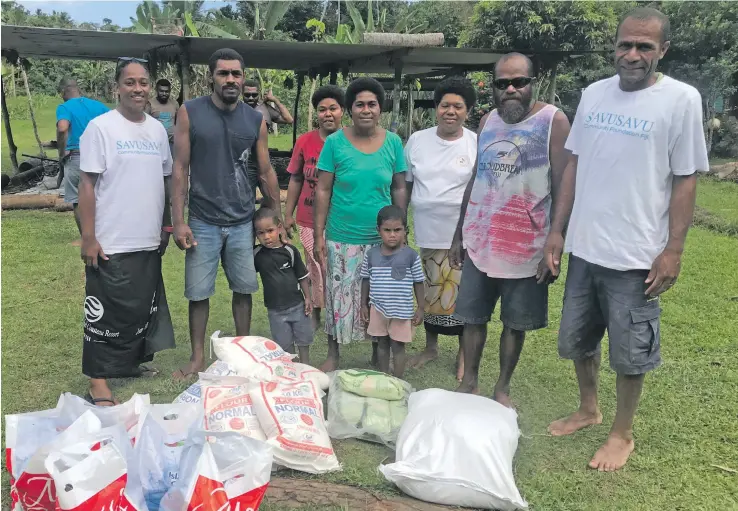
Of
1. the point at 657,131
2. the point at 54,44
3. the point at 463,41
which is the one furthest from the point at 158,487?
the point at 463,41

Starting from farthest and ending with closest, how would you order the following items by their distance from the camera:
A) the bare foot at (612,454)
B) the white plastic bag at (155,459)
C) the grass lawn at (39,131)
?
the grass lawn at (39,131) → the bare foot at (612,454) → the white plastic bag at (155,459)

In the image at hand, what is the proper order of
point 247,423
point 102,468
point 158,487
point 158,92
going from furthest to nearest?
point 158,92
point 247,423
point 158,487
point 102,468

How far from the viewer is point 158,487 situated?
7.34 ft

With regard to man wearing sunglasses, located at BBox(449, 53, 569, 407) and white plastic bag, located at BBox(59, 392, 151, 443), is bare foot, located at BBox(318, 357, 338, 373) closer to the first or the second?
man wearing sunglasses, located at BBox(449, 53, 569, 407)

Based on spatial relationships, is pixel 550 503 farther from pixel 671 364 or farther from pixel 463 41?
pixel 463 41

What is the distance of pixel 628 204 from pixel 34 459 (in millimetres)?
2488

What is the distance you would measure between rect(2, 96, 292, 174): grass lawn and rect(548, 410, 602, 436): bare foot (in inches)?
537

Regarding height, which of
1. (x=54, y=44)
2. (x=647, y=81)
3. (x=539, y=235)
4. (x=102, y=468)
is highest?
(x=54, y=44)

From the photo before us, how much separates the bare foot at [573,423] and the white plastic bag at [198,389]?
1697mm

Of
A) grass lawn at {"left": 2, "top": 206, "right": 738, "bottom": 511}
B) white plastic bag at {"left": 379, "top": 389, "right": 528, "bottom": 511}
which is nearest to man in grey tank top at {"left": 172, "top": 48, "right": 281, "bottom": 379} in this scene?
grass lawn at {"left": 2, "top": 206, "right": 738, "bottom": 511}

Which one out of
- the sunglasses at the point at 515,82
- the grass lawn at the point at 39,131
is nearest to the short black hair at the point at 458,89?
the sunglasses at the point at 515,82

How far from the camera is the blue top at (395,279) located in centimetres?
358

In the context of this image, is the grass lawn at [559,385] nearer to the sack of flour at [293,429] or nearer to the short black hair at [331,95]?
the sack of flour at [293,429]

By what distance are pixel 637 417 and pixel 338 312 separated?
5.85 ft
